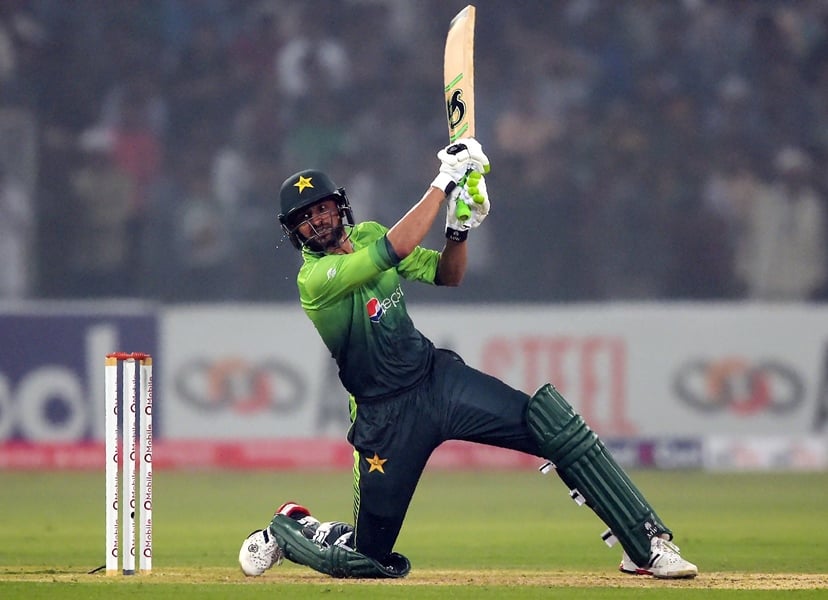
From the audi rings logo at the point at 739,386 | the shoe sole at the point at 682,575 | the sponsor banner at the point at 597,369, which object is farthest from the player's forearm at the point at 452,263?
the audi rings logo at the point at 739,386

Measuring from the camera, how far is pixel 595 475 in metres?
5.62

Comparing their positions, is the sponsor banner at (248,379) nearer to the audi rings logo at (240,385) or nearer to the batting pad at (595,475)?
the audi rings logo at (240,385)

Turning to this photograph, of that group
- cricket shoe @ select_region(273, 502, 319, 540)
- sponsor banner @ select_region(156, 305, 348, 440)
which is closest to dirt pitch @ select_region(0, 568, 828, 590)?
cricket shoe @ select_region(273, 502, 319, 540)

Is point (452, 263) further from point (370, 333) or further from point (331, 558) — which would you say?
point (331, 558)

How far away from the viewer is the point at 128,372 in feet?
18.5

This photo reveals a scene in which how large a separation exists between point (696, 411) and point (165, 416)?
4.22 metres

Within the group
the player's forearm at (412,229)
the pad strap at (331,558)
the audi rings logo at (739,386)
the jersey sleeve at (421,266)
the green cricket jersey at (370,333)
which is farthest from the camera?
the audi rings logo at (739,386)

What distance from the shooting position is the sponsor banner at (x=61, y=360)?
38.5 ft

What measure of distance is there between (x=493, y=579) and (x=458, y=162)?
165cm

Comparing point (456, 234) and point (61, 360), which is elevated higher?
point (61, 360)

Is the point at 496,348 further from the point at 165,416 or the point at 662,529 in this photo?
the point at 662,529

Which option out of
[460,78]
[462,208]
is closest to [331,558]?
[462,208]

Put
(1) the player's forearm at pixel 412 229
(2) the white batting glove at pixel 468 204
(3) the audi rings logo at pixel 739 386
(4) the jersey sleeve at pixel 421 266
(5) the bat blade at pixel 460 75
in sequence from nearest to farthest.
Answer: (1) the player's forearm at pixel 412 229
(2) the white batting glove at pixel 468 204
(5) the bat blade at pixel 460 75
(4) the jersey sleeve at pixel 421 266
(3) the audi rings logo at pixel 739 386

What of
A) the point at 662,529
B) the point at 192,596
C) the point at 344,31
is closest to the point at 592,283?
the point at 344,31
